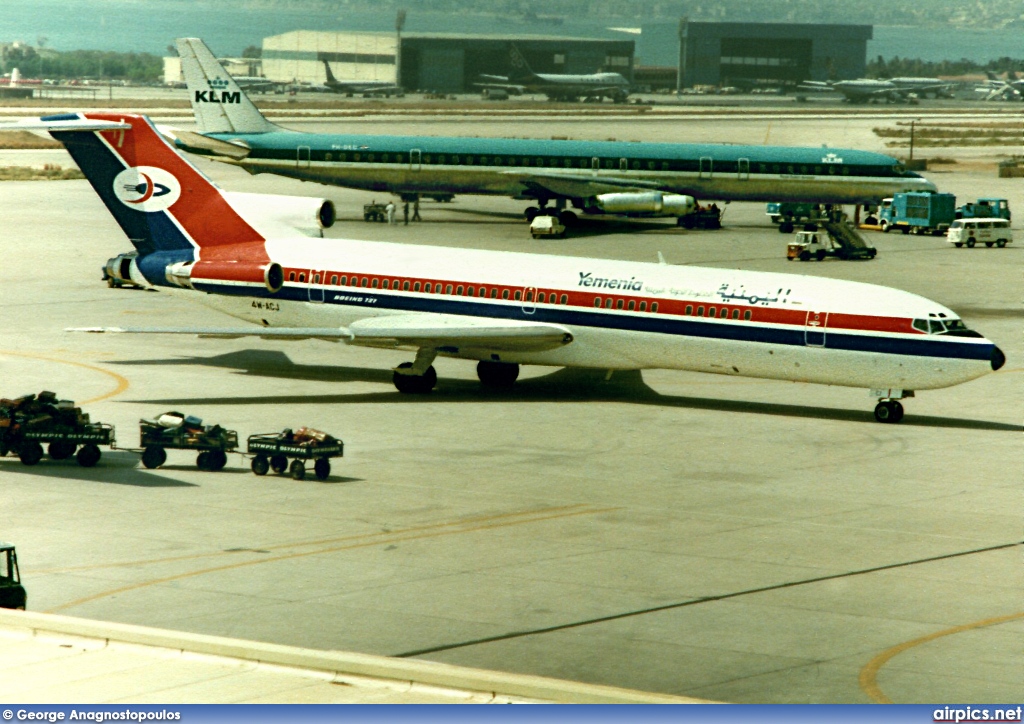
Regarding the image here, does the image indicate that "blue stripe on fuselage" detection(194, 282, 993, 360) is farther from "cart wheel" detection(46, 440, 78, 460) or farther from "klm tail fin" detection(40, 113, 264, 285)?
"cart wheel" detection(46, 440, 78, 460)

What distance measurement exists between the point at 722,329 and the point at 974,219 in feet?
139

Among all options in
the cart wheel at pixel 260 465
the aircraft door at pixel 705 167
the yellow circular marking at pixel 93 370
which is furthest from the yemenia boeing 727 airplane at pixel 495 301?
the aircraft door at pixel 705 167

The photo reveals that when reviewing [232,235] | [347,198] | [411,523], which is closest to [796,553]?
[411,523]

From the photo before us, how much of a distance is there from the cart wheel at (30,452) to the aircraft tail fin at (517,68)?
16222 centimetres

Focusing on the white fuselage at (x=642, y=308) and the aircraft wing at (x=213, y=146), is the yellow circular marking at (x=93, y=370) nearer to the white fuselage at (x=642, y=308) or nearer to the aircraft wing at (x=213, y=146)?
the white fuselage at (x=642, y=308)

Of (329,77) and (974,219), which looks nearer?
(974,219)

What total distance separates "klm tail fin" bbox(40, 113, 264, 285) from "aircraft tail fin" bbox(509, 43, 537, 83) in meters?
148

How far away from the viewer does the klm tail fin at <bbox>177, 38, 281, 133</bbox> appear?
A: 3135 inches

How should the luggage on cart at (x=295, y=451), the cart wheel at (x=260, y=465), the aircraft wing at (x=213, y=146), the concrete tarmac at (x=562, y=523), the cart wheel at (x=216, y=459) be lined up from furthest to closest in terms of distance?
the aircraft wing at (x=213, y=146) → the cart wheel at (x=216, y=459) → the cart wheel at (x=260, y=465) → the luggage on cart at (x=295, y=451) → the concrete tarmac at (x=562, y=523)

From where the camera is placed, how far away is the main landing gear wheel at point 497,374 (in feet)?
133

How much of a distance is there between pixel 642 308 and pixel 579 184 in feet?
130

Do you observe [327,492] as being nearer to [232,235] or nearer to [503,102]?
[232,235]

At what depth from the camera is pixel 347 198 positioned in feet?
309

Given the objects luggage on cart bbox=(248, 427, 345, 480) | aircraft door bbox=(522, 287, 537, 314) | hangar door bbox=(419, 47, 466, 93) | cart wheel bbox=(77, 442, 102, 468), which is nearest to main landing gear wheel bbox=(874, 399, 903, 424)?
aircraft door bbox=(522, 287, 537, 314)
